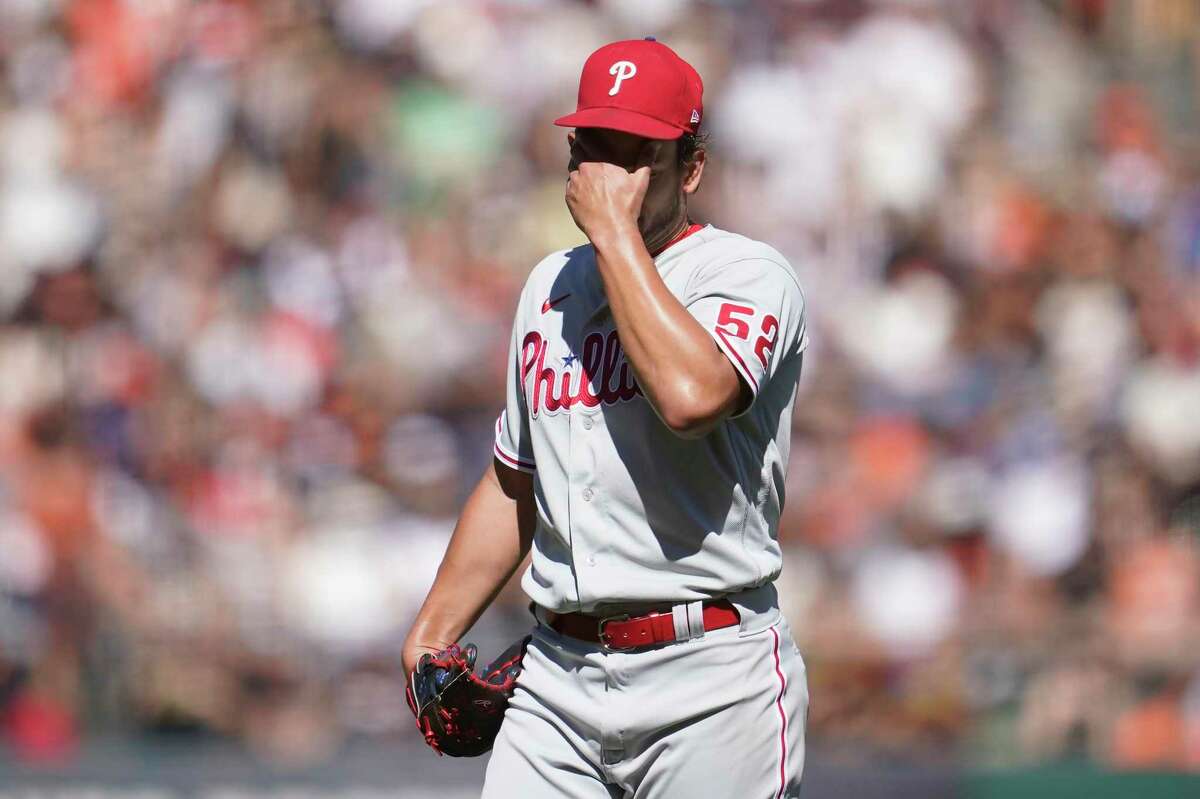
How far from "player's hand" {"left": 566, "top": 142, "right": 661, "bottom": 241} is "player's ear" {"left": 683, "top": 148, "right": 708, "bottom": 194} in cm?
13

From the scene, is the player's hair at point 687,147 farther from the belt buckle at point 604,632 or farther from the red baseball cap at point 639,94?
the belt buckle at point 604,632

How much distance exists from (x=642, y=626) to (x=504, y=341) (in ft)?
15.4

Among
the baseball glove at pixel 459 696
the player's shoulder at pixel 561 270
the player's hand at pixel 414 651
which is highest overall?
the player's shoulder at pixel 561 270

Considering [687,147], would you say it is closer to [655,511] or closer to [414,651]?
[655,511]

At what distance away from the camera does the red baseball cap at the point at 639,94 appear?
277 cm

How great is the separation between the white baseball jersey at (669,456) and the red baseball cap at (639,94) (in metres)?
0.25

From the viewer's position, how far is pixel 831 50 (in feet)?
26.3

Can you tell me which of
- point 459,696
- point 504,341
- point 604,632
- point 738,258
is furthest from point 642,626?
point 504,341

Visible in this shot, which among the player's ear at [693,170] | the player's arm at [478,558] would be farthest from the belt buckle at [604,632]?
the player's ear at [693,170]

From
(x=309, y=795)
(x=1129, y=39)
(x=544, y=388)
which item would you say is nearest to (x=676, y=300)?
(x=544, y=388)

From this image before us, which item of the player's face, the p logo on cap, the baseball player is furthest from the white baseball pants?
the p logo on cap

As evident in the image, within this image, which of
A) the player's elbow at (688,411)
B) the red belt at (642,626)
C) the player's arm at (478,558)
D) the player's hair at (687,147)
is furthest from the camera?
the player's arm at (478,558)

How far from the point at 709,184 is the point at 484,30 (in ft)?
5.36

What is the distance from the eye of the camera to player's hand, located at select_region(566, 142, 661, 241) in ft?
8.85
